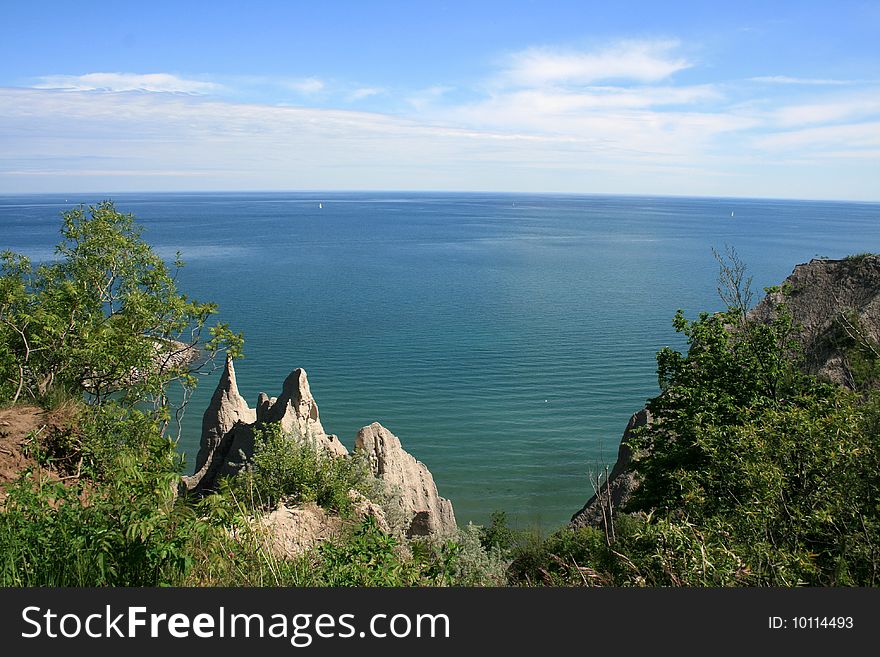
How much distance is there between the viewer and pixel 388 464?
25.6 meters

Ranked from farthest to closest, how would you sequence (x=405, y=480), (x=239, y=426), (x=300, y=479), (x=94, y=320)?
1. (x=405, y=480)
2. (x=239, y=426)
3. (x=300, y=479)
4. (x=94, y=320)

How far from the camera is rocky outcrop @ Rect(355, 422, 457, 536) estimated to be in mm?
23984

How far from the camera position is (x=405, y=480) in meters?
26.3

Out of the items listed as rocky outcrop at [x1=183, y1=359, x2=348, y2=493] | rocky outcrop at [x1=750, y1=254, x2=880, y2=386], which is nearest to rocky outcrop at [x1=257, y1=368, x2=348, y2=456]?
rocky outcrop at [x1=183, y1=359, x2=348, y2=493]

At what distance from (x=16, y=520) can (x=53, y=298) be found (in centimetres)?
937

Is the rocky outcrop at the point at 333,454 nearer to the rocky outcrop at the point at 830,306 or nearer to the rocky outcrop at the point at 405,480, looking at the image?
the rocky outcrop at the point at 405,480

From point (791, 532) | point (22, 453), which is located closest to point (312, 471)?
point (22, 453)

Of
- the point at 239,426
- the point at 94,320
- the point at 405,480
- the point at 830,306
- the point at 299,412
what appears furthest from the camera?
the point at 830,306

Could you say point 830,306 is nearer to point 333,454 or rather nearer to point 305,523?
point 333,454

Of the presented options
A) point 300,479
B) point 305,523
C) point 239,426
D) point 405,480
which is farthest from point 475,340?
point 305,523

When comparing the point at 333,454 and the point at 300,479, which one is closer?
the point at 300,479

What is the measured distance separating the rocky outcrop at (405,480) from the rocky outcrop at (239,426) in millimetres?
1213

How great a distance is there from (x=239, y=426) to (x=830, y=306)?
2488cm

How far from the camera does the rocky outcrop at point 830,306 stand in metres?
24.7
